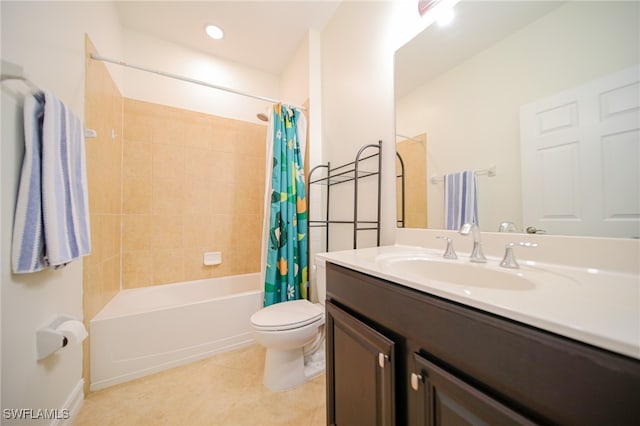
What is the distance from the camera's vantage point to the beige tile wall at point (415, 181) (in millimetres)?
1090

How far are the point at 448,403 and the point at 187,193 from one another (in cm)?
225

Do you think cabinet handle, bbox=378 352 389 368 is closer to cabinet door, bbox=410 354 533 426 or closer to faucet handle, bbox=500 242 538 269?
cabinet door, bbox=410 354 533 426

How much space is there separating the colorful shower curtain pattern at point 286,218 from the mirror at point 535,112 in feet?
3.23

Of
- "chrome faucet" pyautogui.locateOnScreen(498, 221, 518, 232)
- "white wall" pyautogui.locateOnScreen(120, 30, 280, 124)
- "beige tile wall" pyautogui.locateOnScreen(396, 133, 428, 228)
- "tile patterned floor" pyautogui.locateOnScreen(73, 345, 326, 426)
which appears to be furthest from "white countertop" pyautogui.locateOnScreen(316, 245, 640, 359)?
"white wall" pyautogui.locateOnScreen(120, 30, 280, 124)

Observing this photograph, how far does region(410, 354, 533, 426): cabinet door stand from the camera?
15.3 inches

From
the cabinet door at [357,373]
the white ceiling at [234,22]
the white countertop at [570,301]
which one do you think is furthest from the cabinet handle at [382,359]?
the white ceiling at [234,22]

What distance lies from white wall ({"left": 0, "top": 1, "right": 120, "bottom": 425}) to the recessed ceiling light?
2.76 ft

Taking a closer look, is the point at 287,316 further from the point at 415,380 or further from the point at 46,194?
the point at 46,194

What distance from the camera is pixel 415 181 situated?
113 cm

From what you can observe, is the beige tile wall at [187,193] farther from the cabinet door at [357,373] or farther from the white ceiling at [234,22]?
the cabinet door at [357,373]

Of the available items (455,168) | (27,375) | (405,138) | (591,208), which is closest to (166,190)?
(27,375)

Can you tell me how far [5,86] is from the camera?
710mm

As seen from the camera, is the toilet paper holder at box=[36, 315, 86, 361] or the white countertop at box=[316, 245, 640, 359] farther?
the toilet paper holder at box=[36, 315, 86, 361]

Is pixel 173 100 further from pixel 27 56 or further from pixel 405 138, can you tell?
pixel 405 138
